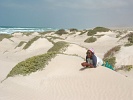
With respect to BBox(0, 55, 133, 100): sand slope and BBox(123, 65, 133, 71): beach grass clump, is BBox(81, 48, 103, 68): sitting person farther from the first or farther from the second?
BBox(123, 65, 133, 71): beach grass clump

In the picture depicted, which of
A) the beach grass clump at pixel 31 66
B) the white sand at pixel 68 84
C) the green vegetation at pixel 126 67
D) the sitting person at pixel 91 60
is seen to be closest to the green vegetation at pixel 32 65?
the beach grass clump at pixel 31 66

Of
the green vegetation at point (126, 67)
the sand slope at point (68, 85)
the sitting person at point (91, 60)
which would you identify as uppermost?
the sitting person at point (91, 60)

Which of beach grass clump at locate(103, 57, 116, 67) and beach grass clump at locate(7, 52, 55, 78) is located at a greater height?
beach grass clump at locate(7, 52, 55, 78)

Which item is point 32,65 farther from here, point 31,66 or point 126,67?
point 126,67

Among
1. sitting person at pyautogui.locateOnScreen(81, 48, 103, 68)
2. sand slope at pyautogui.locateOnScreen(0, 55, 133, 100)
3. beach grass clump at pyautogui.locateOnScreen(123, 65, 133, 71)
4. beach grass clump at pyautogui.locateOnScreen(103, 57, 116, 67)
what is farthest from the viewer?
beach grass clump at pyautogui.locateOnScreen(103, 57, 116, 67)

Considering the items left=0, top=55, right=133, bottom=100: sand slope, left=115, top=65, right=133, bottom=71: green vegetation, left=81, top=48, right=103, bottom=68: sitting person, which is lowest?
left=115, top=65, right=133, bottom=71: green vegetation

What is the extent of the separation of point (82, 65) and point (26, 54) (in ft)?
51.2

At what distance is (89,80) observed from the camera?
11062mm

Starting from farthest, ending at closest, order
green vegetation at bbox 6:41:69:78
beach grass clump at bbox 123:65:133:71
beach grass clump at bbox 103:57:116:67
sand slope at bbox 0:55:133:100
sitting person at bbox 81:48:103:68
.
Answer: beach grass clump at bbox 103:57:116:67 → beach grass clump at bbox 123:65:133:71 → green vegetation at bbox 6:41:69:78 → sitting person at bbox 81:48:103:68 → sand slope at bbox 0:55:133:100

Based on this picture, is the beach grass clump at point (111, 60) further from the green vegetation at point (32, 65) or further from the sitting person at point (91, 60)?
the sitting person at point (91, 60)

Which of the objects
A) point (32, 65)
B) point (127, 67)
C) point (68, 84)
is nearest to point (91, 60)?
Result: point (68, 84)

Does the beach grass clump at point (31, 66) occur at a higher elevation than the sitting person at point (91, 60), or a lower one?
lower

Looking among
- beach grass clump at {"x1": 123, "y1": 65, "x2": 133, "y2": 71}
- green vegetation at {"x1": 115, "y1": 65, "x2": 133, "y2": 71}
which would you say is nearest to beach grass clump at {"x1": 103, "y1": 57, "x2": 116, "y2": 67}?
green vegetation at {"x1": 115, "y1": 65, "x2": 133, "y2": 71}

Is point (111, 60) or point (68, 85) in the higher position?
point (68, 85)
